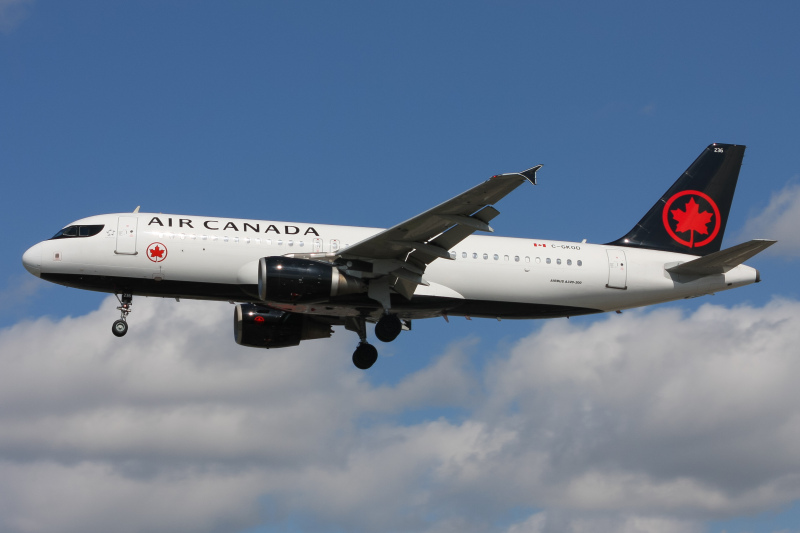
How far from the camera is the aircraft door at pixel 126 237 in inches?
1410

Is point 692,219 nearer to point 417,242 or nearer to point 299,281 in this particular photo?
point 417,242

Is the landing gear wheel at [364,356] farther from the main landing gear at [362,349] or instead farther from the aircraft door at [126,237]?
the aircraft door at [126,237]

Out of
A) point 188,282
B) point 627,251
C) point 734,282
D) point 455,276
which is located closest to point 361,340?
point 455,276

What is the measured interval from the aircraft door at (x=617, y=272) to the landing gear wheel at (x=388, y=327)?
817 cm

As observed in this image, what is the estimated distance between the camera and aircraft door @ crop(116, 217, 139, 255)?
35.8 meters

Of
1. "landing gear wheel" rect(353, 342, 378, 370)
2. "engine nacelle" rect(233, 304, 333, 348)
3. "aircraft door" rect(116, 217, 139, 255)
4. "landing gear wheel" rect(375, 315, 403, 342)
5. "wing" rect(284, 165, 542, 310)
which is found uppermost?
"aircraft door" rect(116, 217, 139, 255)

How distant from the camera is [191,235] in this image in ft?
118

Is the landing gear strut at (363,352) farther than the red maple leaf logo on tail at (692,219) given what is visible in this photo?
No

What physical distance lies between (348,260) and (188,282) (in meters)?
5.43

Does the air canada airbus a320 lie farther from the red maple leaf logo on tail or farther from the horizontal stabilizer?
the red maple leaf logo on tail

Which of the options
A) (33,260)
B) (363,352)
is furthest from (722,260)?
(33,260)

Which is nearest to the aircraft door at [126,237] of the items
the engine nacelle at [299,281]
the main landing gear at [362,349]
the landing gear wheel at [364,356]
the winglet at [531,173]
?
the engine nacelle at [299,281]

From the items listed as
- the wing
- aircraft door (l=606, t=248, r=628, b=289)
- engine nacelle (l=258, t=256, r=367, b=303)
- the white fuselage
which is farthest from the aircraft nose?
aircraft door (l=606, t=248, r=628, b=289)

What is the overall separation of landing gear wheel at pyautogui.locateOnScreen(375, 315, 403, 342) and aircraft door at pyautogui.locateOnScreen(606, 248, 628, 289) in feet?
26.8
